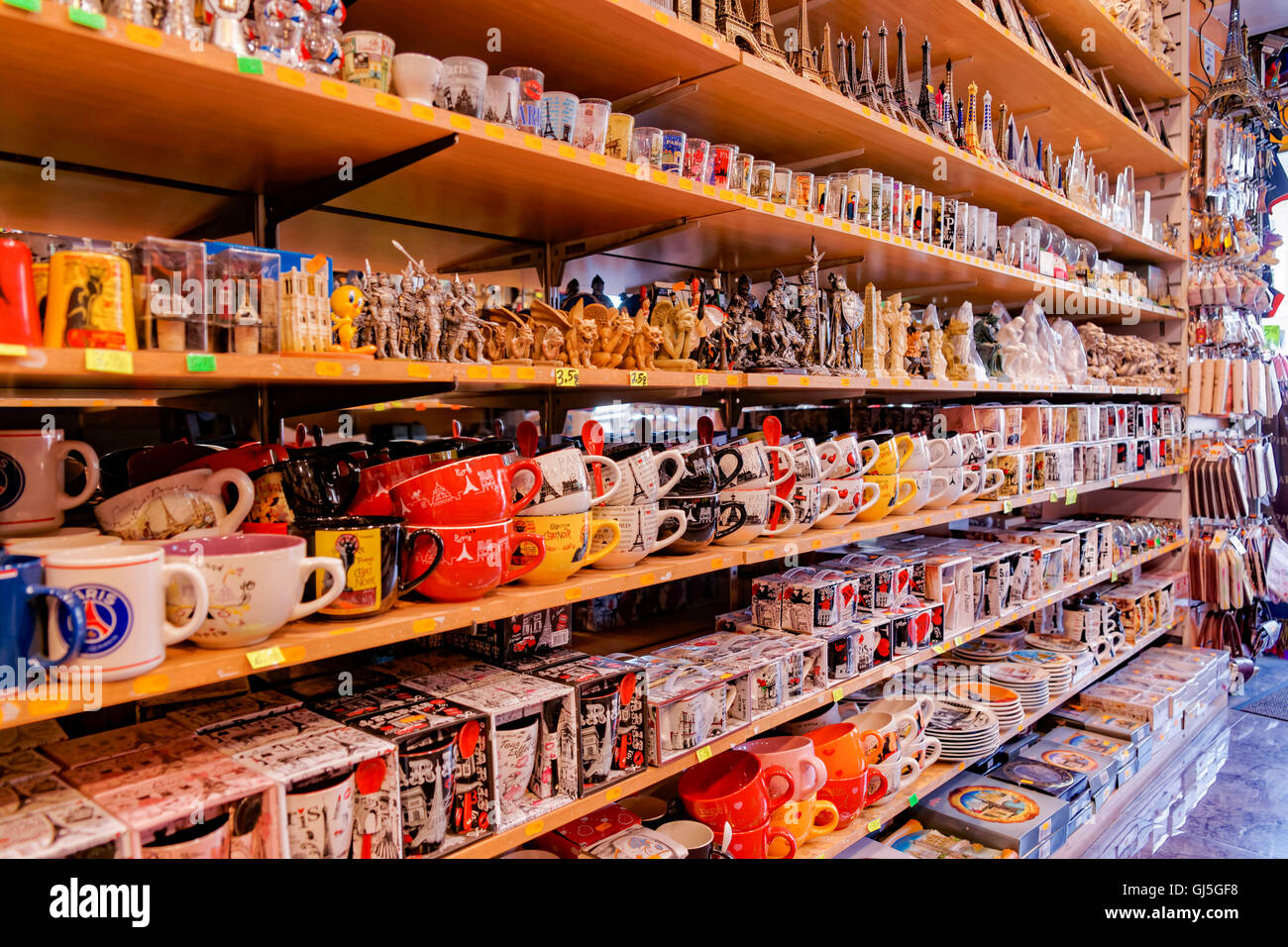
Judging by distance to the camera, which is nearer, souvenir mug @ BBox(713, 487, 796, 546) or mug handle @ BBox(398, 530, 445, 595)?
mug handle @ BBox(398, 530, 445, 595)

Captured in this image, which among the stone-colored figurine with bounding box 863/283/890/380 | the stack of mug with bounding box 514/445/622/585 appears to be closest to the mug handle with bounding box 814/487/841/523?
the stone-colored figurine with bounding box 863/283/890/380

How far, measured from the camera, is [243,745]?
3.82ft

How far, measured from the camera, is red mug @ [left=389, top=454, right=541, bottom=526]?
1274 mm

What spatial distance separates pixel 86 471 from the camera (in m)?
1.16

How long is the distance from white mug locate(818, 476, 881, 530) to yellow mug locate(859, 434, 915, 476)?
0.28ft

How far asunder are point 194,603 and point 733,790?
4.28ft

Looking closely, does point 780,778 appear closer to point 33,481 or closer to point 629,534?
point 629,534

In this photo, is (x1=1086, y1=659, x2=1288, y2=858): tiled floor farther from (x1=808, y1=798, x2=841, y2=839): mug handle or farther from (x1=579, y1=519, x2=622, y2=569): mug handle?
(x1=579, y1=519, x2=622, y2=569): mug handle

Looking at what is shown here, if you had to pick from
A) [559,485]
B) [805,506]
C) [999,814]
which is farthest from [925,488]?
[559,485]

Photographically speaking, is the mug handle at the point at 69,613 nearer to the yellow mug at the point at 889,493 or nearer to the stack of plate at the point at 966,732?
the yellow mug at the point at 889,493

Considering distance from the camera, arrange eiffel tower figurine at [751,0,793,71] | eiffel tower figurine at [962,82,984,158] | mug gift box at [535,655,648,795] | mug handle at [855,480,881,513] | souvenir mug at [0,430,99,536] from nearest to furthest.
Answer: souvenir mug at [0,430,99,536] < mug gift box at [535,655,648,795] < eiffel tower figurine at [751,0,793,71] < mug handle at [855,480,881,513] < eiffel tower figurine at [962,82,984,158]
